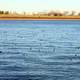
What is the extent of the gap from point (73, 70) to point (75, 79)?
183 cm

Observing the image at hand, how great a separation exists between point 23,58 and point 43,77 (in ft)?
16.4

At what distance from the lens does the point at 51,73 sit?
14.0 m

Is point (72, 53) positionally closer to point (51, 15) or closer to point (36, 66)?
point (36, 66)

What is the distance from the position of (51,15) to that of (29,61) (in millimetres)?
124178

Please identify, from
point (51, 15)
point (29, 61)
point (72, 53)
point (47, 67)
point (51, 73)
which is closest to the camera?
point (51, 73)

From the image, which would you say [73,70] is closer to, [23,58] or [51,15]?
[23,58]

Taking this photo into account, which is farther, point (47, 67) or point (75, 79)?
point (47, 67)

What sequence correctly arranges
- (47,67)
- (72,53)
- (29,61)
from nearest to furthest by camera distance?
(47,67), (29,61), (72,53)

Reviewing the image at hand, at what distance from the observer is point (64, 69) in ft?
48.8

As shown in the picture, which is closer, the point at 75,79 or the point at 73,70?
the point at 75,79

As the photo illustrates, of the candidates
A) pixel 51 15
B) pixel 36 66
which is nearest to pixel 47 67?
pixel 36 66

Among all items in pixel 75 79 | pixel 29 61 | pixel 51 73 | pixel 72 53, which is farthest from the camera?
pixel 72 53

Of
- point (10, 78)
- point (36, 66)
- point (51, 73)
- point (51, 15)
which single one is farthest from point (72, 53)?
point (51, 15)

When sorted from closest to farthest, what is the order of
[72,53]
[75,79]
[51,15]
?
[75,79] < [72,53] < [51,15]
